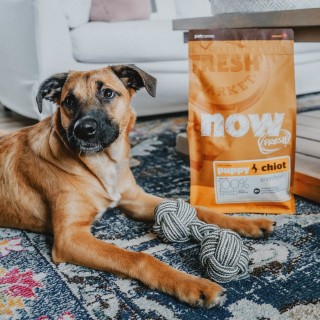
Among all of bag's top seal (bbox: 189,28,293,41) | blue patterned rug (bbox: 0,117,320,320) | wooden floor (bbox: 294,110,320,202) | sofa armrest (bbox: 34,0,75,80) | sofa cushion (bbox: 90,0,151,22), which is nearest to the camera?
blue patterned rug (bbox: 0,117,320,320)

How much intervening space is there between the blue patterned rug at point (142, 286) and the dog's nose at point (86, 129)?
372 millimetres

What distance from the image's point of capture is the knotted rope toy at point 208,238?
1.14 metres

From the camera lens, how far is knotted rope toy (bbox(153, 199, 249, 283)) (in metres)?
1.14

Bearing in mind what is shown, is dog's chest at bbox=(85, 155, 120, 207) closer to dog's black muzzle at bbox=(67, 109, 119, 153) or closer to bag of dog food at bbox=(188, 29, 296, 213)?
dog's black muzzle at bbox=(67, 109, 119, 153)

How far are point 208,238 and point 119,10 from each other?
8.65ft

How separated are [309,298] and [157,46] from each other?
A: 231 cm

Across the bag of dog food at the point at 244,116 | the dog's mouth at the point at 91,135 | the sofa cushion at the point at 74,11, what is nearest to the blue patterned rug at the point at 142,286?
the bag of dog food at the point at 244,116

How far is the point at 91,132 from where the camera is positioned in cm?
142

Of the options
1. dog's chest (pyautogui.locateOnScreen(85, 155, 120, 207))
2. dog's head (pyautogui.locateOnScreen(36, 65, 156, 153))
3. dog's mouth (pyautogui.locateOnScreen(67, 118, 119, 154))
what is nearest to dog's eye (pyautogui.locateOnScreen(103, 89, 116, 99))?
dog's head (pyautogui.locateOnScreen(36, 65, 156, 153))

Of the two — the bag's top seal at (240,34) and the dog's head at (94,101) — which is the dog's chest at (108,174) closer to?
the dog's head at (94,101)

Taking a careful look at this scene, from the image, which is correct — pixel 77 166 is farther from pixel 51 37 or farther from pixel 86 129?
pixel 51 37

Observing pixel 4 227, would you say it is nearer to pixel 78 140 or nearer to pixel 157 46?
pixel 78 140

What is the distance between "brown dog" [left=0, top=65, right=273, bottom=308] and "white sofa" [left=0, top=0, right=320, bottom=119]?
127 centimetres

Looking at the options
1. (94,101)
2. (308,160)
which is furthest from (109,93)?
(308,160)
